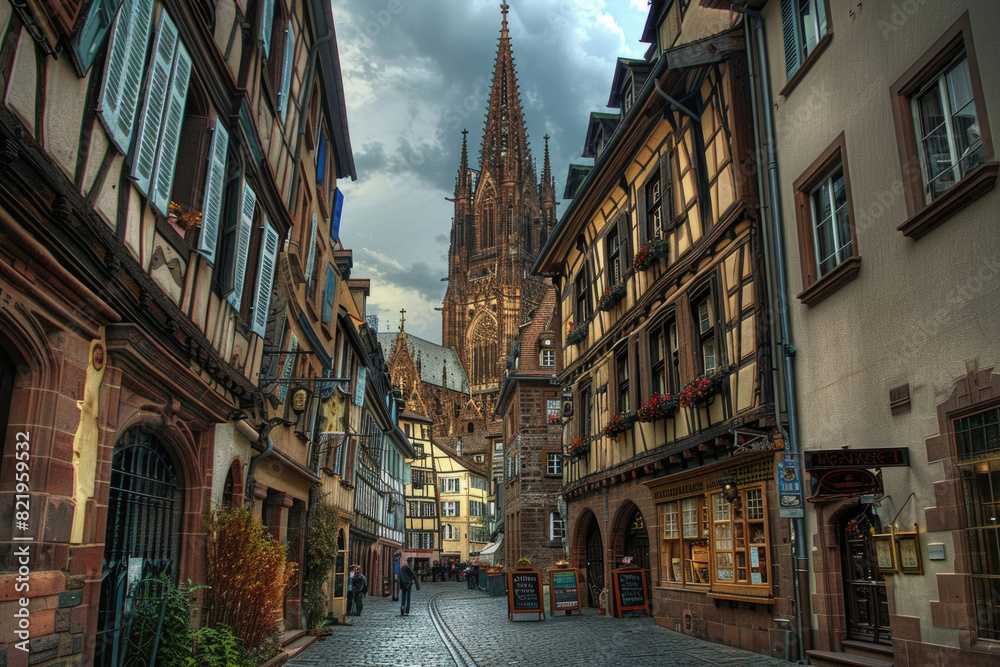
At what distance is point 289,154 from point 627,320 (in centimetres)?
687

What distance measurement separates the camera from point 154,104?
21.9 ft

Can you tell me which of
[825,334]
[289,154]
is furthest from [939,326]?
[289,154]

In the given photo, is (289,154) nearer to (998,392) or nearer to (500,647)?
(500,647)

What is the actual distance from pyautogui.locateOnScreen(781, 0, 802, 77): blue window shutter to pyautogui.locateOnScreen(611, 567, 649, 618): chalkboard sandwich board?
9.41 metres

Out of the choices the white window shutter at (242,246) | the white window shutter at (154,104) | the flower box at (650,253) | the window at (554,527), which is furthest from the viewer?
the window at (554,527)

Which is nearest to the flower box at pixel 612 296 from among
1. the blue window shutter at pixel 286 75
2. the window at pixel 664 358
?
the window at pixel 664 358

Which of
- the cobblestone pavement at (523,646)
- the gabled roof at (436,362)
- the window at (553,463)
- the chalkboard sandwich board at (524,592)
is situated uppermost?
the gabled roof at (436,362)

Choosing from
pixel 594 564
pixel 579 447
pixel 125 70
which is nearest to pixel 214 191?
pixel 125 70

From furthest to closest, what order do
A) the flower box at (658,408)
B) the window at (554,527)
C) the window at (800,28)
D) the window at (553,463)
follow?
the window at (553,463) → the window at (554,527) → the flower box at (658,408) → the window at (800,28)

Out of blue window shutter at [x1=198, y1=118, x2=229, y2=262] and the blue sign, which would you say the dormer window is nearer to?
the blue sign

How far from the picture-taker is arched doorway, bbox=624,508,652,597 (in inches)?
668

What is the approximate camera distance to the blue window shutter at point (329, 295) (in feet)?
56.2

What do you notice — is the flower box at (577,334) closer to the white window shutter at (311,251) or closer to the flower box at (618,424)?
the flower box at (618,424)

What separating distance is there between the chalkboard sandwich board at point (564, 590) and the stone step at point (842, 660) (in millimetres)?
8048
